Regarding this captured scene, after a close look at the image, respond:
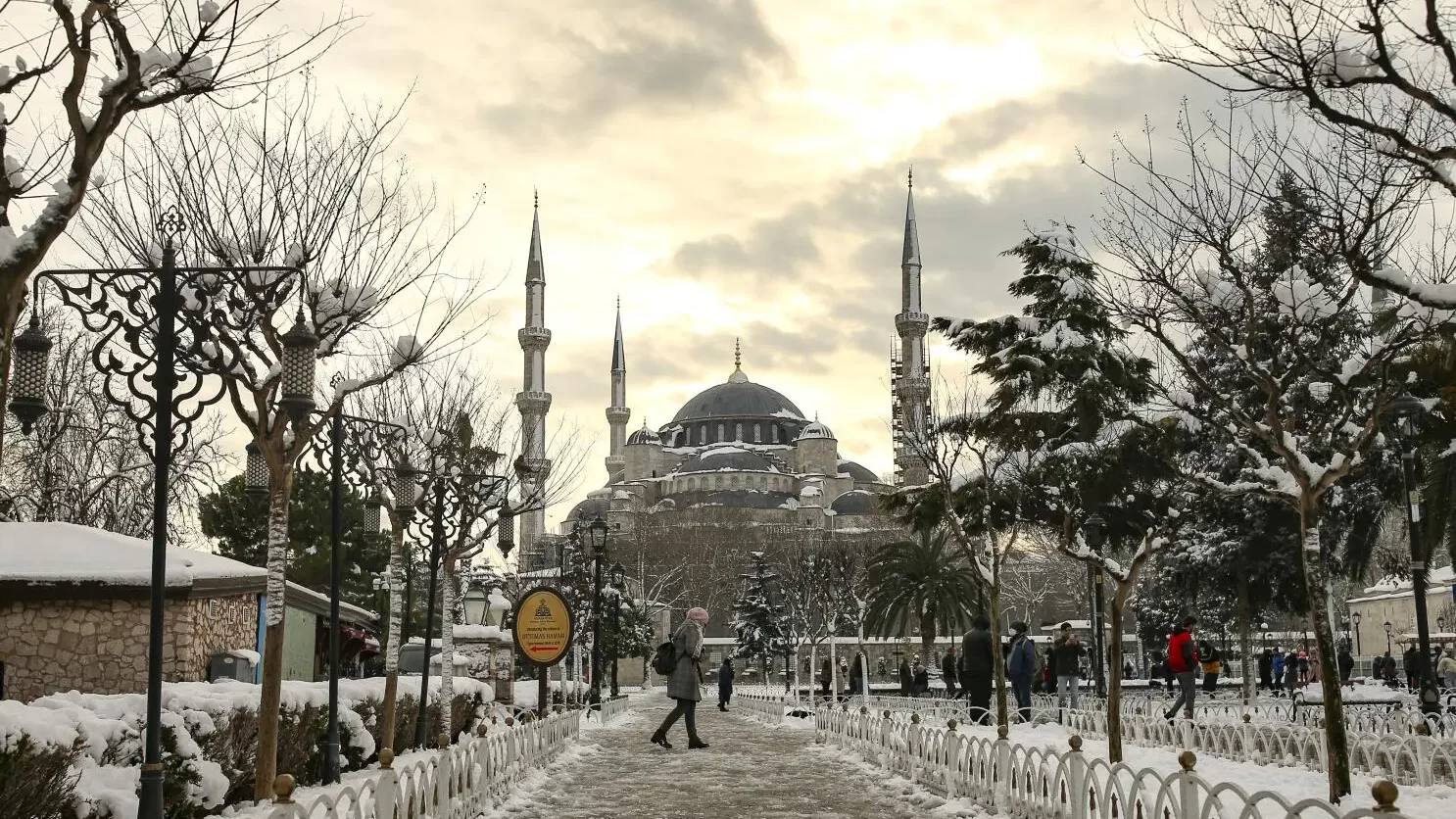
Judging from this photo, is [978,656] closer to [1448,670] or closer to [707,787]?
[707,787]

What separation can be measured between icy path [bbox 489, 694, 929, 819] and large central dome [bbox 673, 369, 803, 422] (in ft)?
355

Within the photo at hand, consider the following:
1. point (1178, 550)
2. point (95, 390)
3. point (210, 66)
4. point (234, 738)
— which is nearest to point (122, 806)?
point (234, 738)

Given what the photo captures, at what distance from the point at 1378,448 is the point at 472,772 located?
Answer: 1545cm

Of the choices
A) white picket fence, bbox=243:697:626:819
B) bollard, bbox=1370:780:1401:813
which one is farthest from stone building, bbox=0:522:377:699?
bollard, bbox=1370:780:1401:813

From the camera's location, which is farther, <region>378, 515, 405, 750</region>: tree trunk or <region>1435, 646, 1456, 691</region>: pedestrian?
<region>1435, 646, 1456, 691</region>: pedestrian

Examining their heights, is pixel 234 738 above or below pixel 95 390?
below

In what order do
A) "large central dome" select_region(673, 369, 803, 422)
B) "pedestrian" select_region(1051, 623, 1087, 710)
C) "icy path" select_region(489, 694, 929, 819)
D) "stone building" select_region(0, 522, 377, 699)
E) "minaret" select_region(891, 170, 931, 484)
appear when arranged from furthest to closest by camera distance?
1. "large central dome" select_region(673, 369, 803, 422)
2. "minaret" select_region(891, 170, 931, 484)
3. "pedestrian" select_region(1051, 623, 1087, 710)
4. "stone building" select_region(0, 522, 377, 699)
5. "icy path" select_region(489, 694, 929, 819)

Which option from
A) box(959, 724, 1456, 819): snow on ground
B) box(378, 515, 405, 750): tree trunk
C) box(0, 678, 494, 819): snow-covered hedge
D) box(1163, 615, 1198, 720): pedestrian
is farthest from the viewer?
box(1163, 615, 1198, 720): pedestrian

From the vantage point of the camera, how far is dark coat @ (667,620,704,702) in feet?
49.6

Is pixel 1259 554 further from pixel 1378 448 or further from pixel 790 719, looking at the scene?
pixel 790 719

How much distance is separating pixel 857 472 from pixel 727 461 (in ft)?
46.4

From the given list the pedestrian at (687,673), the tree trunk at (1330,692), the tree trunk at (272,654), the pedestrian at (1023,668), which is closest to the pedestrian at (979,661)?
the pedestrian at (1023,668)

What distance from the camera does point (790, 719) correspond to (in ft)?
81.8

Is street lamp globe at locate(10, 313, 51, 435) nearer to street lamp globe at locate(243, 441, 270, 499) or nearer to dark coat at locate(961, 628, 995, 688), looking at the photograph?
street lamp globe at locate(243, 441, 270, 499)
